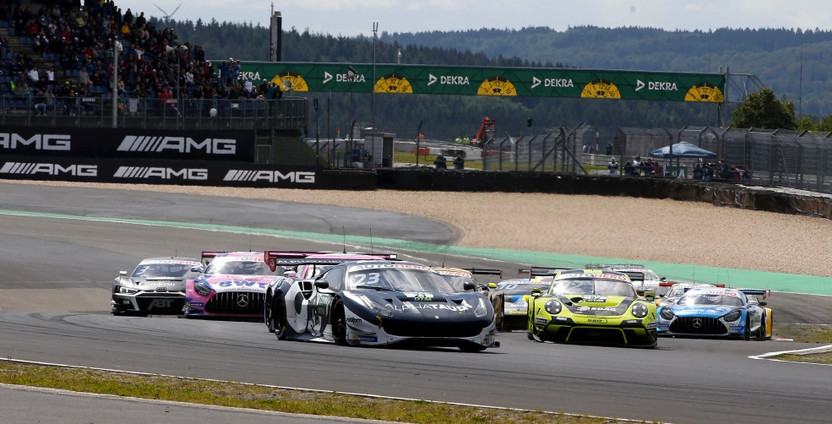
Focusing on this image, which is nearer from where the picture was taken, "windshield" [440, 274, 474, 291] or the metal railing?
"windshield" [440, 274, 474, 291]

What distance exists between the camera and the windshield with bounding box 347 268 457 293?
43.3 ft

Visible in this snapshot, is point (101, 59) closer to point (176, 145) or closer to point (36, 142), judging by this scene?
point (36, 142)

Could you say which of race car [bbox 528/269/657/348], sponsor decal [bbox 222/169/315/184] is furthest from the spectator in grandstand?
race car [bbox 528/269/657/348]

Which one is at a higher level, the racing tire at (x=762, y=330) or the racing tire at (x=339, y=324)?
the racing tire at (x=339, y=324)

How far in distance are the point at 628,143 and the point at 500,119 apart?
14421 centimetres

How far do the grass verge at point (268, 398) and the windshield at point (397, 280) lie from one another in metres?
3.69

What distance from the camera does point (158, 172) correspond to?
41125 mm

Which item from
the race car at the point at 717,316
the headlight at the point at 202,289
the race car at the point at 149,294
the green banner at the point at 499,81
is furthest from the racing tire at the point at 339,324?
the green banner at the point at 499,81

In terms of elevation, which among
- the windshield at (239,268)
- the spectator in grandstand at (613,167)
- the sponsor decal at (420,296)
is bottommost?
the windshield at (239,268)

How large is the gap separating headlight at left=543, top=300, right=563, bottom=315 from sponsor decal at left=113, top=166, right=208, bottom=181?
27.1m

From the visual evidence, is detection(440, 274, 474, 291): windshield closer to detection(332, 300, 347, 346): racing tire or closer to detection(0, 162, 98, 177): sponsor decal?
detection(332, 300, 347, 346): racing tire

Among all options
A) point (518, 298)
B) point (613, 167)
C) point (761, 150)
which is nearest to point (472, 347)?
point (518, 298)

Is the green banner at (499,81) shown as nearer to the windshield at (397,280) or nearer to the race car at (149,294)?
the race car at (149,294)

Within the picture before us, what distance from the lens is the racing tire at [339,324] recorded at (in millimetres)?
12867
